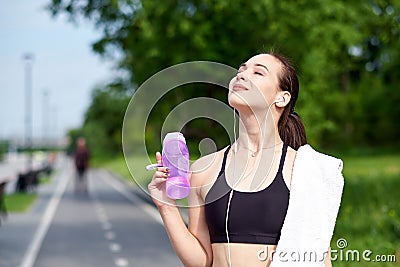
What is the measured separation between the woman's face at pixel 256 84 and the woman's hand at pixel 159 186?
0.32 metres

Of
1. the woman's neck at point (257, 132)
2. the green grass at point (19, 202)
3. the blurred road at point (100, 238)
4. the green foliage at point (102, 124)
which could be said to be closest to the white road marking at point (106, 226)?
the blurred road at point (100, 238)

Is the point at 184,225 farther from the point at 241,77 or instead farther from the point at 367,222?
the point at 367,222

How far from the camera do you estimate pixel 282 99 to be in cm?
313

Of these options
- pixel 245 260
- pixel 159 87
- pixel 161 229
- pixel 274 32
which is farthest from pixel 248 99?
pixel 274 32

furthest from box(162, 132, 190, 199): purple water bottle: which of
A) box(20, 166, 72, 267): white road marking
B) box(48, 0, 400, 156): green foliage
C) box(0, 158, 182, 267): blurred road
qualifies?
box(48, 0, 400, 156): green foliage

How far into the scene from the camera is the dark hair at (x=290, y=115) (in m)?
3.15

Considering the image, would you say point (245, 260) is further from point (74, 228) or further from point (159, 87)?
point (74, 228)

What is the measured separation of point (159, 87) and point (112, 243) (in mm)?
13605

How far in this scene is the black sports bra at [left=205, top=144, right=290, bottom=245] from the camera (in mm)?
2943

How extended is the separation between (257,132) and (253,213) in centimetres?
30

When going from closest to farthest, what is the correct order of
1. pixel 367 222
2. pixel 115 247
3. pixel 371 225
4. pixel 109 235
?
pixel 371 225
pixel 115 247
pixel 367 222
pixel 109 235

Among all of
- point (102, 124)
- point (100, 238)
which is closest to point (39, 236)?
point (100, 238)

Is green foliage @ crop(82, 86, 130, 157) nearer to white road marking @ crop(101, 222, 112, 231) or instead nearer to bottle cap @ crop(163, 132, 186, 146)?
white road marking @ crop(101, 222, 112, 231)

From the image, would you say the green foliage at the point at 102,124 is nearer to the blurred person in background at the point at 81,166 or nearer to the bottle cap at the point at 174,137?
the blurred person in background at the point at 81,166
